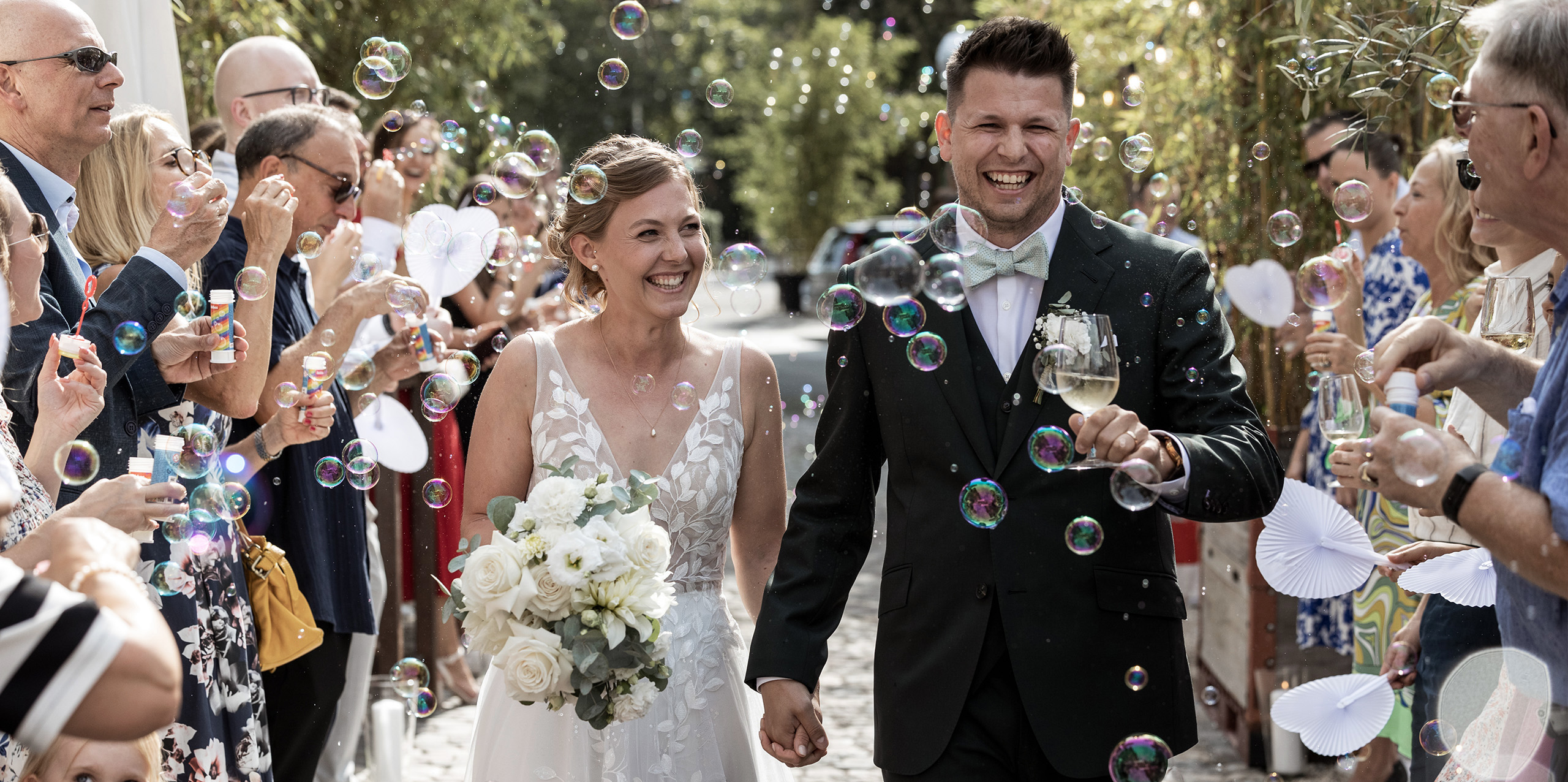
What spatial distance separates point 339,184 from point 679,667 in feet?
6.39

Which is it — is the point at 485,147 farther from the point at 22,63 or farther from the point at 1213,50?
the point at 22,63

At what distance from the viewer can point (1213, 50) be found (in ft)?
20.4

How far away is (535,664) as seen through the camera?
8.18ft

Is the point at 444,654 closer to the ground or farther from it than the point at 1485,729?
closer to the ground

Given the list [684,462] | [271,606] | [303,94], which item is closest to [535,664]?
[684,462]

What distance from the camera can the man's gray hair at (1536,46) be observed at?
1.94 meters

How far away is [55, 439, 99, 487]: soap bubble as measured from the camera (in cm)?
274

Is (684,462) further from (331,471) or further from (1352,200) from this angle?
(1352,200)

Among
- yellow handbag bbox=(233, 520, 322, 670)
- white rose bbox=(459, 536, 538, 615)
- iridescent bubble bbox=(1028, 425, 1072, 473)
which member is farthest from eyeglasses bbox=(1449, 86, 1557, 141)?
yellow handbag bbox=(233, 520, 322, 670)

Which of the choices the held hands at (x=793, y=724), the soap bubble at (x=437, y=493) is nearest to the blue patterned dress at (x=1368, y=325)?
the held hands at (x=793, y=724)

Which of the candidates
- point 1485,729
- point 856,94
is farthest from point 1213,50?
point 856,94

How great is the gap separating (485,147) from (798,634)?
25.9 feet

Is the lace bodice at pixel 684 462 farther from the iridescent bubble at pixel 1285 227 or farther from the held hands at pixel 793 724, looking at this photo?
the iridescent bubble at pixel 1285 227

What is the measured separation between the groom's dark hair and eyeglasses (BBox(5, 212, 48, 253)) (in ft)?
6.09
